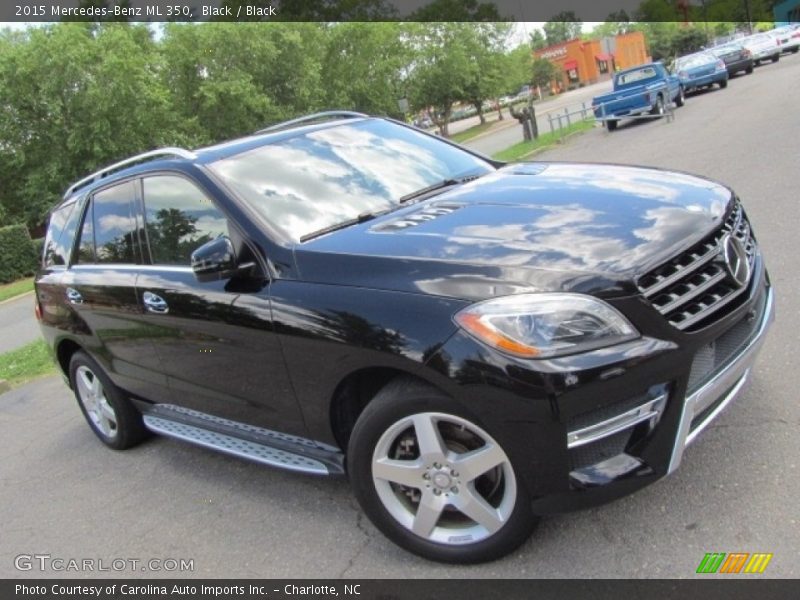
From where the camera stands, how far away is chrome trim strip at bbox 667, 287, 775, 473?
269 cm

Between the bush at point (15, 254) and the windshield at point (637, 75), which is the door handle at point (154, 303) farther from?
the bush at point (15, 254)

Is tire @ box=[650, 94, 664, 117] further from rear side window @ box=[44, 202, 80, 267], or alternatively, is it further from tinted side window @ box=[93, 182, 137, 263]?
tinted side window @ box=[93, 182, 137, 263]

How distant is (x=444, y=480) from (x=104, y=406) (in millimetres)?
3074

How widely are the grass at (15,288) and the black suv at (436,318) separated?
18637mm

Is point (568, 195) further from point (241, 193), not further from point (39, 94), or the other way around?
point (39, 94)

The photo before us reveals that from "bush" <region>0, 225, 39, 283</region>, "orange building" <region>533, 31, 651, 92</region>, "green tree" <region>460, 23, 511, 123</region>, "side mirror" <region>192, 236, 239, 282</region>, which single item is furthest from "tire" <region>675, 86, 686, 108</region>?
"orange building" <region>533, 31, 651, 92</region>

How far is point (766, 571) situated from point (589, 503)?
676 mm

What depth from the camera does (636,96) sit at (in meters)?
20.7

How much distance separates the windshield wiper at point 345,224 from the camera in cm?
344

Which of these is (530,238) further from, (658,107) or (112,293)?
(658,107)

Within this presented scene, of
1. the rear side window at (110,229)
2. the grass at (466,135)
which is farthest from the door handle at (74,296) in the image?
the grass at (466,135)

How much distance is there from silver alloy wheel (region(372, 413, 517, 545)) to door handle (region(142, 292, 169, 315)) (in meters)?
1.61

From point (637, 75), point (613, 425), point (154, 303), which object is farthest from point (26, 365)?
point (637, 75)

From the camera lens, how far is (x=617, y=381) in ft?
8.41
